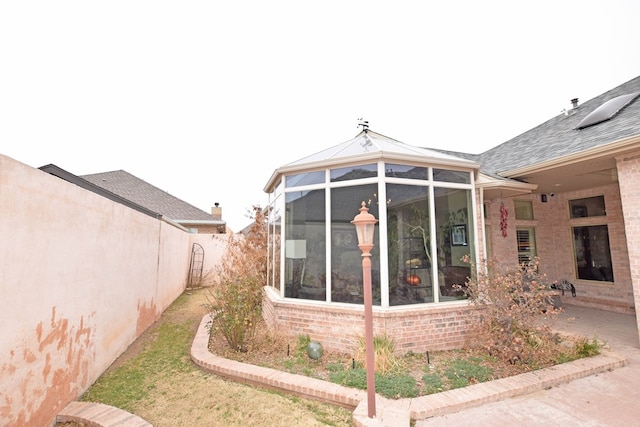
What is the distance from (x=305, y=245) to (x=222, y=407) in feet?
10.2

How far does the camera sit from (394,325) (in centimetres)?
507

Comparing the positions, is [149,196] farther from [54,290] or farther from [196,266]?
[54,290]

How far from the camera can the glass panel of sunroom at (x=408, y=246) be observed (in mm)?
5293

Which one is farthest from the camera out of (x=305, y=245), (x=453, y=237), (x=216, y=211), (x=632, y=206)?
(x=216, y=211)

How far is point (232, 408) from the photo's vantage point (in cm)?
355

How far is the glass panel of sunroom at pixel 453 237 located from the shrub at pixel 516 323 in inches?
24.7

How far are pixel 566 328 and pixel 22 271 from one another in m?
9.27

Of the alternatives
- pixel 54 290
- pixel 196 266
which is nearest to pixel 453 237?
pixel 54 290

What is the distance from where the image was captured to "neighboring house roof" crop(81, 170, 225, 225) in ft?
59.6

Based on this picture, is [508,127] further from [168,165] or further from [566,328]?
[168,165]

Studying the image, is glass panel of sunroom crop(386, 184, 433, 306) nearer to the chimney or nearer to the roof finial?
the roof finial

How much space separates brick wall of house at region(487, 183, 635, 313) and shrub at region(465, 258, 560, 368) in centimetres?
466

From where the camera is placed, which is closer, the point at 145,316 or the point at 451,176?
the point at 451,176

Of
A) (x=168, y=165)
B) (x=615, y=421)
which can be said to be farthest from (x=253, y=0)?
(x=168, y=165)
